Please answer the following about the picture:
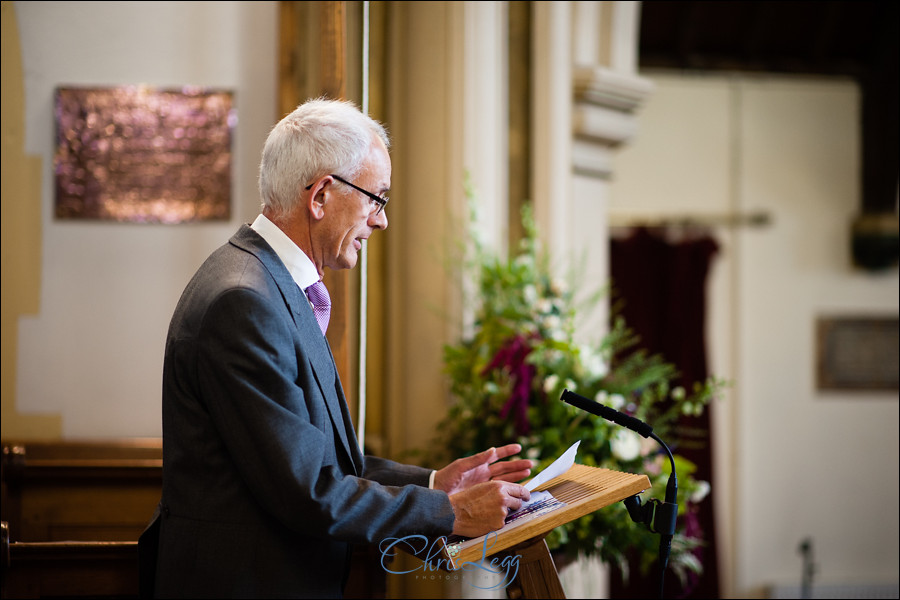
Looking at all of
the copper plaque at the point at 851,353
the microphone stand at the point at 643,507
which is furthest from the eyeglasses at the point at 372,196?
the copper plaque at the point at 851,353

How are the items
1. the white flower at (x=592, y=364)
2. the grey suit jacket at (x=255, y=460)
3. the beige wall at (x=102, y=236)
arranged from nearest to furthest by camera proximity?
1. the grey suit jacket at (x=255, y=460)
2. the white flower at (x=592, y=364)
3. the beige wall at (x=102, y=236)

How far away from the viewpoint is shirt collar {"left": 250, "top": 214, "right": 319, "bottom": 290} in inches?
59.9

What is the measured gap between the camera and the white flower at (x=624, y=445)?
2426 mm

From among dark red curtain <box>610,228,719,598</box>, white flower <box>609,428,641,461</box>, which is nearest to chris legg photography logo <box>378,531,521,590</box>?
white flower <box>609,428,641,461</box>

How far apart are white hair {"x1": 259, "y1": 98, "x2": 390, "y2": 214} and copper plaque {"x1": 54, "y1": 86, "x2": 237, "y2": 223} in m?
1.57

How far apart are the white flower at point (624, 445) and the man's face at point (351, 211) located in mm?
1147

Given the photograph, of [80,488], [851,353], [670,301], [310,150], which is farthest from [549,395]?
[851,353]

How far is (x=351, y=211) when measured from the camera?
1.56m

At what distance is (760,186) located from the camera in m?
5.68

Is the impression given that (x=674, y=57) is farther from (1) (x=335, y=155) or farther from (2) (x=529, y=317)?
(1) (x=335, y=155)

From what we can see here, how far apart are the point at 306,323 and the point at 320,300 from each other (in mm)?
195

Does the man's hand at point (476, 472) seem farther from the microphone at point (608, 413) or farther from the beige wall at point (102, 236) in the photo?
the beige wall at point (102, 236)

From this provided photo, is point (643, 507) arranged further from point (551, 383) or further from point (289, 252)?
point (551, 383)

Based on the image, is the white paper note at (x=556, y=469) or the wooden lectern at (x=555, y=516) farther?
the white paper note at (x=556, y=469)
